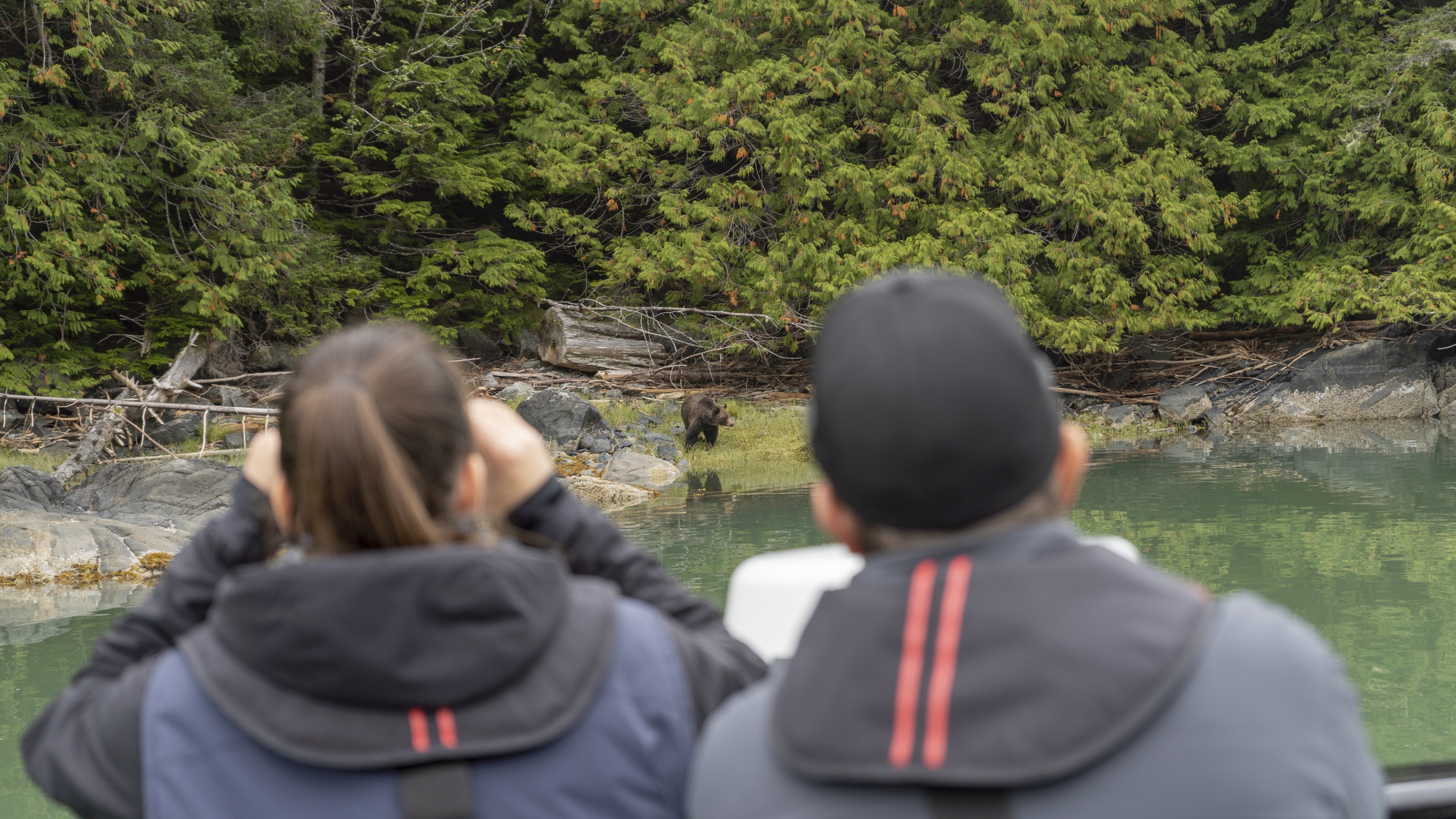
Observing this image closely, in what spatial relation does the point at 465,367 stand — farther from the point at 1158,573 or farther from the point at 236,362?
the point at 1158,573

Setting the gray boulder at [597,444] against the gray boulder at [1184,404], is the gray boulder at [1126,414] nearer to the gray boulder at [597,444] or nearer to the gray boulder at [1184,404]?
the gray boulder at [1184,404]

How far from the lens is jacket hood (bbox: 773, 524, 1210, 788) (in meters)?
0.69

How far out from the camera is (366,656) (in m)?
0.87

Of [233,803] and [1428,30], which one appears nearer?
[233,803]

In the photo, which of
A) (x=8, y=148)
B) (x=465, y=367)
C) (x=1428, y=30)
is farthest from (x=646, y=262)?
(x=1428, y=30)

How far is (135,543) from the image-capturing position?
7.09 m

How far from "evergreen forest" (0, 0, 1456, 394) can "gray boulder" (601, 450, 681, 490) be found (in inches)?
194

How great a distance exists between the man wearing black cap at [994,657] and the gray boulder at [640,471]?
10.2m

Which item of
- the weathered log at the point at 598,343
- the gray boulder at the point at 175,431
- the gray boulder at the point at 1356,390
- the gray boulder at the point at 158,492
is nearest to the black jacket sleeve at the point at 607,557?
the gray boulder at the point at 158,492

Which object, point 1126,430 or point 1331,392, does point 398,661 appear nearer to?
point 1126,430

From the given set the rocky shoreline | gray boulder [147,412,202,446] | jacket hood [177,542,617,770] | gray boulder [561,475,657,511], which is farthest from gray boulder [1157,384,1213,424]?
jacket hood [177,542,617,770]

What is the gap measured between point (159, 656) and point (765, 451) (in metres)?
12.7

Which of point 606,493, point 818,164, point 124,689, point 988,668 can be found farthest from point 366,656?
point 818,164

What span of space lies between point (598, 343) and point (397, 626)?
15744 millimetres
